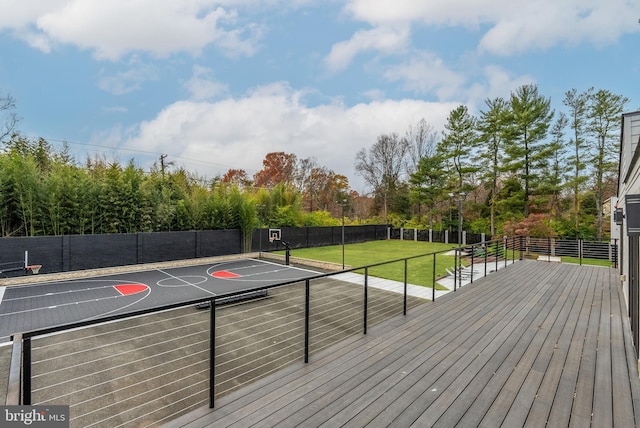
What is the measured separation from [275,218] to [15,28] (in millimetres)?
12273

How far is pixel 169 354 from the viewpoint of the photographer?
431 cm

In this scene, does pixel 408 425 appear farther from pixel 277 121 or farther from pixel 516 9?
pixel 277 121

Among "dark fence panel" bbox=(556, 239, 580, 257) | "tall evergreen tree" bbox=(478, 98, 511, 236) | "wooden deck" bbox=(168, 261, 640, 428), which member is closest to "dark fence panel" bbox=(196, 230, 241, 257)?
"wooden deck" bbox=(168, 261, 640, 428)

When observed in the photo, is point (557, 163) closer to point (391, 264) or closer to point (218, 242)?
point (391, 264)

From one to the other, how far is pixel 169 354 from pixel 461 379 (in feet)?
12.7

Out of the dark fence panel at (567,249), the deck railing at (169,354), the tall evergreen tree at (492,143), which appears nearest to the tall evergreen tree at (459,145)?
→ the tall evergreen tree at (492,143)

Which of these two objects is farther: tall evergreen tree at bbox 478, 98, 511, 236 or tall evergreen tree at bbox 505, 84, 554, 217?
tall evergreen tree at bbox 478, 98, 511, 236

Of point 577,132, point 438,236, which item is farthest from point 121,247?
point 577,132

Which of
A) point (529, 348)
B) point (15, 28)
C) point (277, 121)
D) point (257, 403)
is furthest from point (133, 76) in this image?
point (529, 348)

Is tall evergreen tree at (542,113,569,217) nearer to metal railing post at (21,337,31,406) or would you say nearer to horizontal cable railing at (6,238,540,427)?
horizontal cable railing at (6,238,540,427)

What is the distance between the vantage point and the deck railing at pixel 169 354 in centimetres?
206

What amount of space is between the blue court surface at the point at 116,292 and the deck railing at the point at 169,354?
730 mm

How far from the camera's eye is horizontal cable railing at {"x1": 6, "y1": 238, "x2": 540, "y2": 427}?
241cm

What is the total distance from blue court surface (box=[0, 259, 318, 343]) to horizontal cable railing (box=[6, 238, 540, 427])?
717 mm
